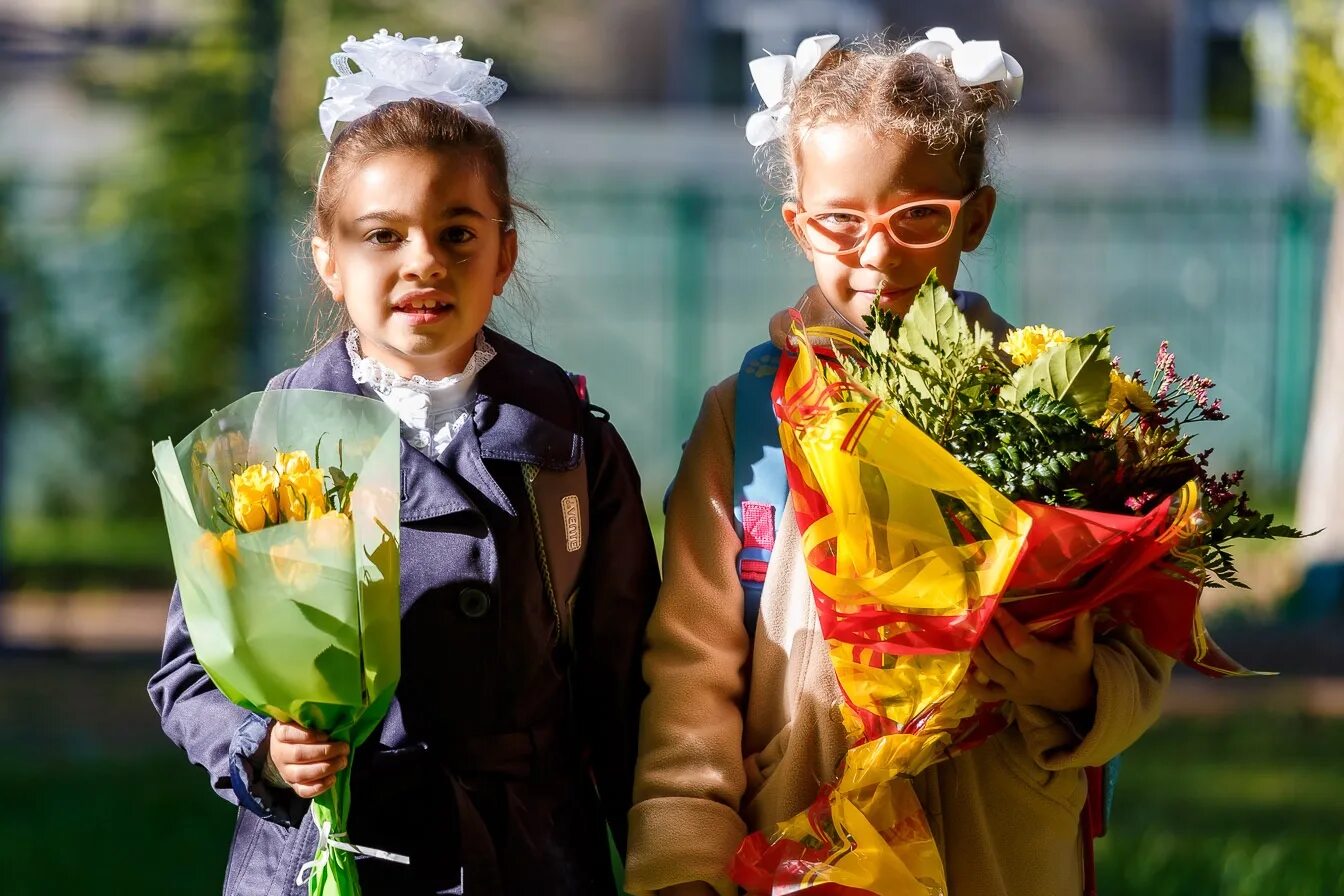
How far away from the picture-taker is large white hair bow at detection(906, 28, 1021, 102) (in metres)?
2.50

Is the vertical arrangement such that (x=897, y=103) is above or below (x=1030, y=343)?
above

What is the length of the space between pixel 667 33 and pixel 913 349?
14553mm

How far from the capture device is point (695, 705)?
237 centimetres

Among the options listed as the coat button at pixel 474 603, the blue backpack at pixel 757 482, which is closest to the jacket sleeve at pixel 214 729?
the coat button at pixel 474 603

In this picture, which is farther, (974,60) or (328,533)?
(974,60)

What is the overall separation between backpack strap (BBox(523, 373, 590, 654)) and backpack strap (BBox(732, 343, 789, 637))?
0.74 ft

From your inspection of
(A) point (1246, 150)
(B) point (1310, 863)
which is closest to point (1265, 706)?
(B) point (1310, 863)

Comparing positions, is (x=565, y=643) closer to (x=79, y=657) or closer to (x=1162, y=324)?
(x=79, y=657)

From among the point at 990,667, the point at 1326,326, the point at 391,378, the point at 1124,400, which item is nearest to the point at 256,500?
the point at 391,378

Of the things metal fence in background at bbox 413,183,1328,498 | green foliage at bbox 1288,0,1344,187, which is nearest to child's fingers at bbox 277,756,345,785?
green foliage at bbox 1288,0,1344,187

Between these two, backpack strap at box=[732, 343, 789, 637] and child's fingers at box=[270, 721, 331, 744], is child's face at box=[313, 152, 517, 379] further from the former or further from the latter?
child's fingers at box=[270, 721, 331, 744]

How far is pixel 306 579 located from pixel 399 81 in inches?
31.8

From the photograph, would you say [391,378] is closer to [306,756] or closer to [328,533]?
[328,533]

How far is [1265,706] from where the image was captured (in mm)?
7312
